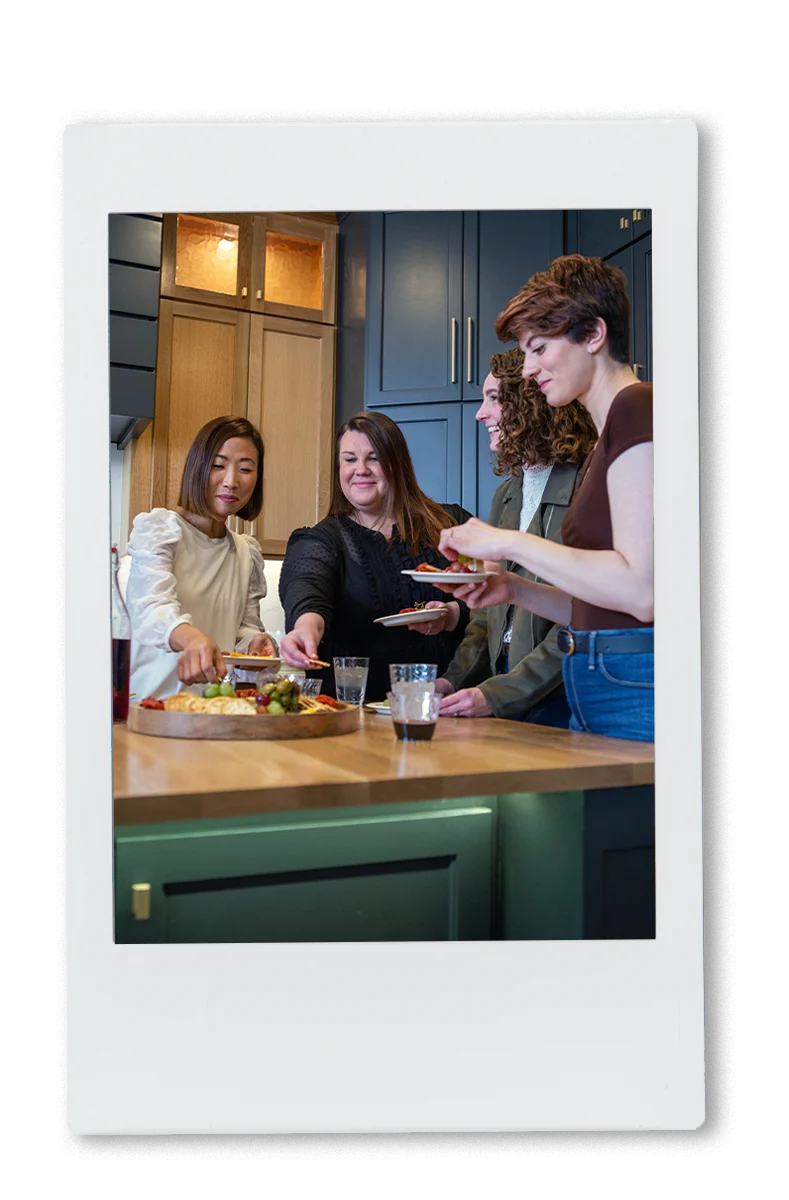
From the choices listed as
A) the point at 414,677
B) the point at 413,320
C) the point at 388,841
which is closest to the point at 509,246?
the point at 413,320

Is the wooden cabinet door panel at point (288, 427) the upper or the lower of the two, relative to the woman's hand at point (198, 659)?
upper

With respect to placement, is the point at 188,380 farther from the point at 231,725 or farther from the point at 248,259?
the point at 231,725

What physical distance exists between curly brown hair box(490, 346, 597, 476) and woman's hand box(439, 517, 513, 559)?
0.58ft

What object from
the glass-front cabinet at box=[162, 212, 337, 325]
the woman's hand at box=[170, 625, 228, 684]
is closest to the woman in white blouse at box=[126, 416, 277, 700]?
the woman's hand at box=[170, 625, 228, 684]

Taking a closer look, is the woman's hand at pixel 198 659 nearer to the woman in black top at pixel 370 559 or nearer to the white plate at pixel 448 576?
the woman in black top at pixel 370 559

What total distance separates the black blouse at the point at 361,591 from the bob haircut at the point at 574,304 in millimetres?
417

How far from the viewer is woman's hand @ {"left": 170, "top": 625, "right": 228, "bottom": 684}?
1544 mm

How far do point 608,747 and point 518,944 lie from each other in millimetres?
325

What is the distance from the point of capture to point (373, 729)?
1634 mm

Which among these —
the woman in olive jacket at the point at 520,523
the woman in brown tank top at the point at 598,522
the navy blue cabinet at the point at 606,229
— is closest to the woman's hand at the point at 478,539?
the woman in brown tank top at the point at 598,522

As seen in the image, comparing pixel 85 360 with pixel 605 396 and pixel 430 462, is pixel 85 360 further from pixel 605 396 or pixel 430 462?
pixel 605 396

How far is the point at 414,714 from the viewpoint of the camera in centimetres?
150

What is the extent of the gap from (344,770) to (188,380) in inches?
28.4

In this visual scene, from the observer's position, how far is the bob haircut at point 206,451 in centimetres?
160
